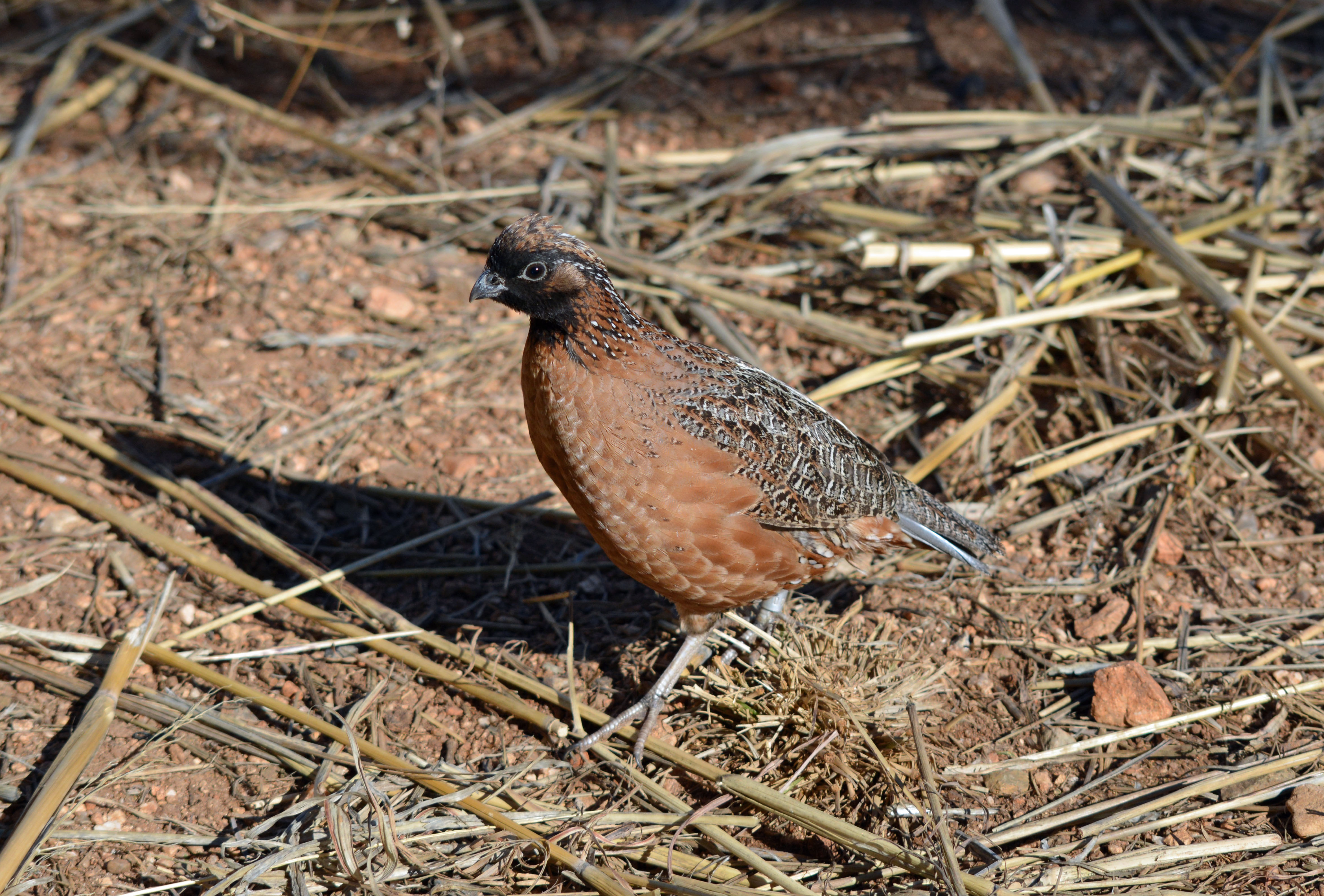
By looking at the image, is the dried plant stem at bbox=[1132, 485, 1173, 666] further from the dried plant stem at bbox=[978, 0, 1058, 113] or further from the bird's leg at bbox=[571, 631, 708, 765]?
the dried plant stem at bbox=[978, 0, 1058, 113]

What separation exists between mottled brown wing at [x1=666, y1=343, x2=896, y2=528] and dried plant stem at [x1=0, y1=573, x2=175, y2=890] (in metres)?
2.43

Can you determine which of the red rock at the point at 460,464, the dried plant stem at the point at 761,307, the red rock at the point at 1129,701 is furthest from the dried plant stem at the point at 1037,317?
the red rock at the point at 460,464

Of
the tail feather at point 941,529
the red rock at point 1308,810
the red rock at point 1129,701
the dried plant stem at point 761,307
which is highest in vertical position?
A: the dried plant stem at point 761,307

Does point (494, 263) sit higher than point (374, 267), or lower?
higher

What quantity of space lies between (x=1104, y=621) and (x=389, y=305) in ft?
14.3

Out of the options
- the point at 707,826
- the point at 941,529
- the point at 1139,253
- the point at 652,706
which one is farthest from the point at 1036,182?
the point at 707,826

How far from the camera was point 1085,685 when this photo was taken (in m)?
4.36

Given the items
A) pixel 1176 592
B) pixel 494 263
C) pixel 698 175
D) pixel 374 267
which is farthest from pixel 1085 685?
pixel 374 267

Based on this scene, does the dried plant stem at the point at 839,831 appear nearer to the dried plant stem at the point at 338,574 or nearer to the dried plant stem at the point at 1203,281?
the dried plant stem at the point at 338,574

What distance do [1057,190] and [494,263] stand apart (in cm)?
431

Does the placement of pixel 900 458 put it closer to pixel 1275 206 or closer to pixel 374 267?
pixel 1275 206

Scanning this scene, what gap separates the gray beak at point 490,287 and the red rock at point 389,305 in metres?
Result: 2.43

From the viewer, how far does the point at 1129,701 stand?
4.16m

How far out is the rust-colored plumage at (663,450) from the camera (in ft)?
12.3
